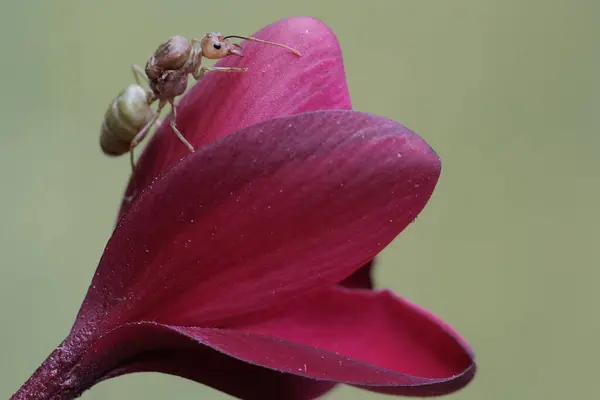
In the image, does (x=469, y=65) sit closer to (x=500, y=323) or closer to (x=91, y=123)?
(x=500, y=323)

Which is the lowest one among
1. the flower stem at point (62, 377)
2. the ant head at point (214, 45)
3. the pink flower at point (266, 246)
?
the flower stem at point (62, 377)

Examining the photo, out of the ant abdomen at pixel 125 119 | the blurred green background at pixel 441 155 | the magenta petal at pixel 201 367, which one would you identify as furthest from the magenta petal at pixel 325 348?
the blurred green background at pixel 441 155

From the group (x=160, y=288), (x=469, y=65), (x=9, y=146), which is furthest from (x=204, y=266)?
(x=469, y=65)

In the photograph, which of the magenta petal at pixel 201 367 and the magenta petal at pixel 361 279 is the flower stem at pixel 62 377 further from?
the magenta petal at pixel 361 279

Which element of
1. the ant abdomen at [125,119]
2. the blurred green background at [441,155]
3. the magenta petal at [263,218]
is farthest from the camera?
the blurred green background at [441,155]

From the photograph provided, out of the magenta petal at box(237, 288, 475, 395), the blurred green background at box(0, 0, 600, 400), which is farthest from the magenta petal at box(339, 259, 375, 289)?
the blurred green background at box(0, 0, 600, 400)

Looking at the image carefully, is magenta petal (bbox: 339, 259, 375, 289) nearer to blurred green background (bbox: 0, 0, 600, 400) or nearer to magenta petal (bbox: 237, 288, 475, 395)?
magenta petal (bbox: 237, 288, 475, 395)
